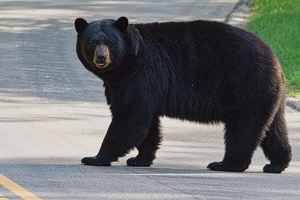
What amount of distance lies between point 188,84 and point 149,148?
2.49 ft

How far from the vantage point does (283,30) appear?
21078mm

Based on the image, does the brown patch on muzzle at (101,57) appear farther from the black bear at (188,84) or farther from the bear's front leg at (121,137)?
the bear's front leg at (121,137)

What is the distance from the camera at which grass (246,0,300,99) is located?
16866mm

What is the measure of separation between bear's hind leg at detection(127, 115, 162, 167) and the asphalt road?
137 millimetres

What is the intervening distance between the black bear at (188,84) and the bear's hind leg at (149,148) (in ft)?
0.04

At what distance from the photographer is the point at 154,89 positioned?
1024 centimetres

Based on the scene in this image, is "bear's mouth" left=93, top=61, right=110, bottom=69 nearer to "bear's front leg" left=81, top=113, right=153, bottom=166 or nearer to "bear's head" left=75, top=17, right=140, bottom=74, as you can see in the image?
"bear's head" left=75, top=17, right=140, bottom=74

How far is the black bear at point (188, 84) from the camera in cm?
1008

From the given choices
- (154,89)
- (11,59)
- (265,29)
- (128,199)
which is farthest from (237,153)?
(265,29)

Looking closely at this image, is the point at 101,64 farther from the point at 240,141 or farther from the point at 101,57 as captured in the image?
the point at 240,141

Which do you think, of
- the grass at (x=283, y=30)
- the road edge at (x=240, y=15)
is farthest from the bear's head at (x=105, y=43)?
the road edge at (x=240, y=15)

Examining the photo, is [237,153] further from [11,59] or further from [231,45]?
[11,59]

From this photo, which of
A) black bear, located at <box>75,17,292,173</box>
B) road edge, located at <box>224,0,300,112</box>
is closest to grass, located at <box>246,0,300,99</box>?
road edge, located at <box>224,0,300,112</box>

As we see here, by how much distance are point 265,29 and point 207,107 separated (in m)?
10.8
